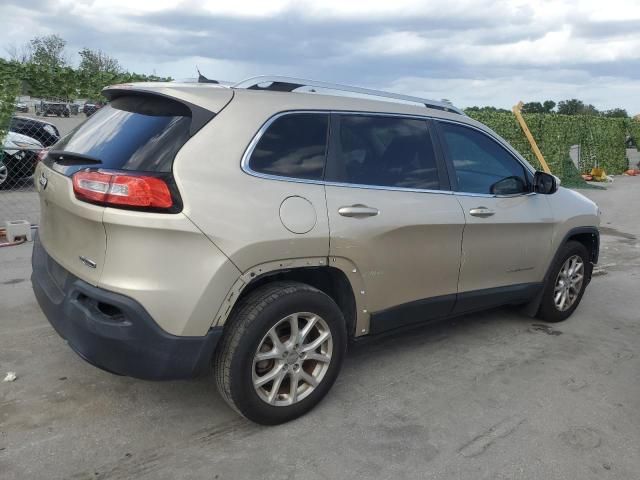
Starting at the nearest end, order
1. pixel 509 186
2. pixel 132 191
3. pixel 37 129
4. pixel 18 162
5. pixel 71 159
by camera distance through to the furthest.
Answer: pixel 132 191, pixel 71 159, pixel 509 186, pixel 37 129, pixel 18 162

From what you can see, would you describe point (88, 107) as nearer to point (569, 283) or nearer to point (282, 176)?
point (282, 176)

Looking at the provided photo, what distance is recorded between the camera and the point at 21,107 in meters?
8.44

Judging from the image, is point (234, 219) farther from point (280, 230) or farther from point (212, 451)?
point (212, 451)

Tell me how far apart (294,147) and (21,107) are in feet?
22.5

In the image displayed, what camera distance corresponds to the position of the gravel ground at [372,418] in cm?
288

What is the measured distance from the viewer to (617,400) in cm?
374

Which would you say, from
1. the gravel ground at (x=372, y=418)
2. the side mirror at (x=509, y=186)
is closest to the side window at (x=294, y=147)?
the gravel ground at (x=372, y=418)

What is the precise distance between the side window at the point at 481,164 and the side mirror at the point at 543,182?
83 mm

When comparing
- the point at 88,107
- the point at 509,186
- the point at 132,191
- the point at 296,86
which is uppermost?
the point at 296,86

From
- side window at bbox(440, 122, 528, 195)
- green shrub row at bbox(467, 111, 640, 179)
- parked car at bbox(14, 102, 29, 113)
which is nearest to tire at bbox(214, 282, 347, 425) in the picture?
Result: side window at bbox(440, 122, 528, 195)

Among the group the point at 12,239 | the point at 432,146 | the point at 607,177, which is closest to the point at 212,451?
the point at 432,146

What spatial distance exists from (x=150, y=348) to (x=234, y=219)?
2.40ft

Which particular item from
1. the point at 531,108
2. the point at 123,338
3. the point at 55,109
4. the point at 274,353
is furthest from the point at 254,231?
the point at 531,108

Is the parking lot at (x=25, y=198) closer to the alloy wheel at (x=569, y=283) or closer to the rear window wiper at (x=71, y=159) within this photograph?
the rear window wiper at (x=71, y=159)
